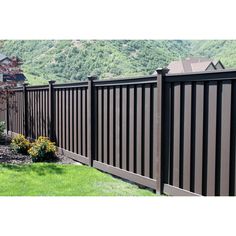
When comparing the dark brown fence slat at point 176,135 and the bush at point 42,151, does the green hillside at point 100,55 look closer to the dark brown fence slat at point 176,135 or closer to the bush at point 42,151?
the bush at point 42,151

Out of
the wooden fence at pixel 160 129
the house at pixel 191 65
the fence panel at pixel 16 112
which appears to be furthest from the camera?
the house at pixel 191 65

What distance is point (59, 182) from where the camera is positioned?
667cm

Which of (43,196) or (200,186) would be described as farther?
(43,196)

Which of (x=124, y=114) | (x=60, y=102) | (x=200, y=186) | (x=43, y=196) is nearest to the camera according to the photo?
(x=200, y=186)

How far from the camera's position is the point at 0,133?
11.6m

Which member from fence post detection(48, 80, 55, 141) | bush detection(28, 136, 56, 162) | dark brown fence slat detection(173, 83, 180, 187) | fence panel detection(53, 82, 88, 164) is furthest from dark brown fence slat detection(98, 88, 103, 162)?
fence post detection(48, 80, 55, 141)

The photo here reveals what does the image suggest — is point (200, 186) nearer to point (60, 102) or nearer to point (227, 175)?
point (227, 175)

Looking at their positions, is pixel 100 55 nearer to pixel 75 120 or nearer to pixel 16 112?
pixel 16 112

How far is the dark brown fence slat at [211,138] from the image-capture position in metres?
4.68

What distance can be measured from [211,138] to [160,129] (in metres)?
1.01

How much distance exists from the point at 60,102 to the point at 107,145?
8.22 ft

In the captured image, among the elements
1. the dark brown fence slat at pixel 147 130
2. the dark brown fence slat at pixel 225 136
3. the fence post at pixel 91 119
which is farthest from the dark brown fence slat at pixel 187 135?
the fence post at pixel 91 119

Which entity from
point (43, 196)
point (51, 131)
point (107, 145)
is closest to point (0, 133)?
point (51, 131)

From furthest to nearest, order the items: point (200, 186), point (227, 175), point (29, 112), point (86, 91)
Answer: point (29, 112), point (86, 91), point (200, 186), point (227, 175)
